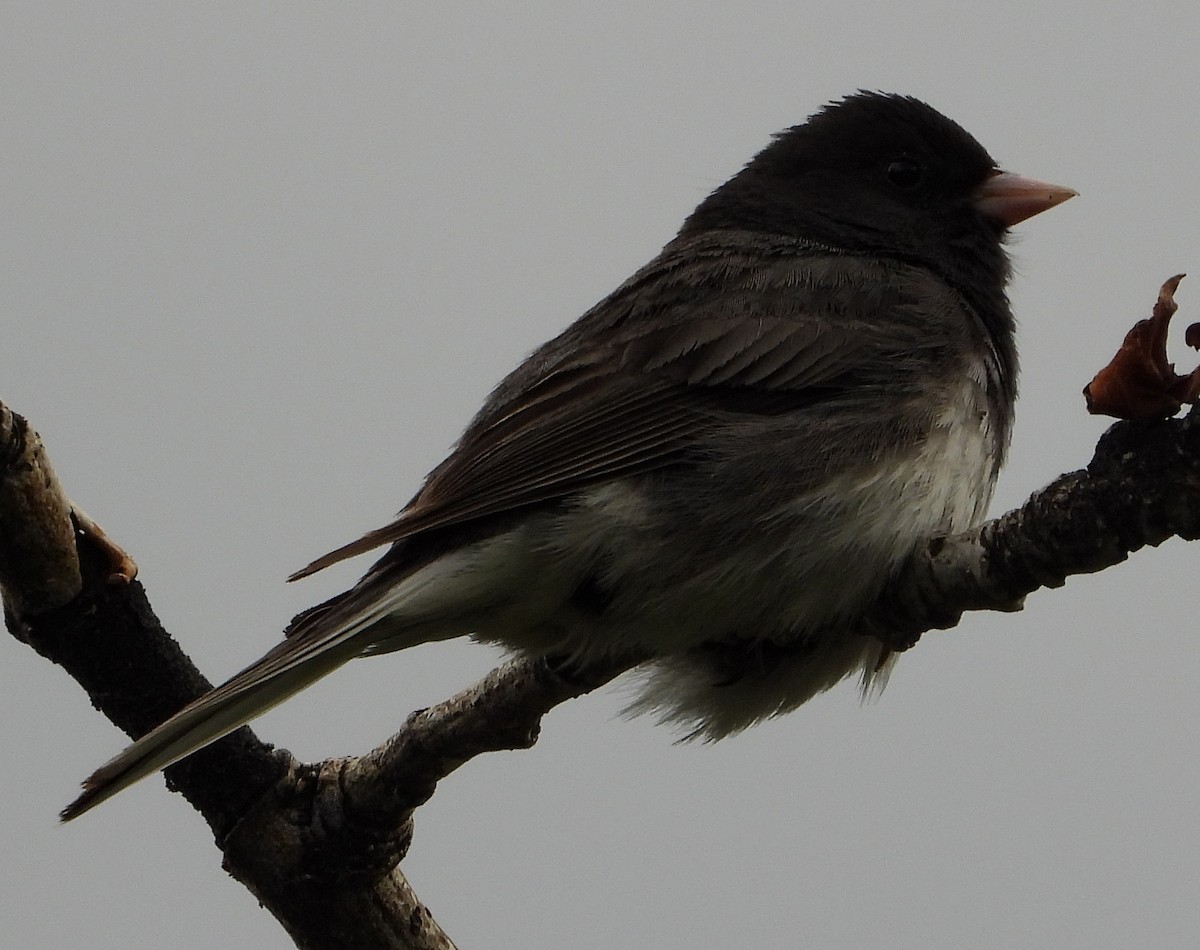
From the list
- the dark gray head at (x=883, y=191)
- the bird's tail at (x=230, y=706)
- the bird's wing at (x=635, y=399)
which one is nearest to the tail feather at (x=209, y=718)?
the bird's tail at (x=230, y=706)

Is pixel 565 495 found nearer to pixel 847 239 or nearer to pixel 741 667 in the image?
pixel 741 667

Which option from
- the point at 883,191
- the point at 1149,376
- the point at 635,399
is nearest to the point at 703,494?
the point at 635,399

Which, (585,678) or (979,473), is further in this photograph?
(979,473)

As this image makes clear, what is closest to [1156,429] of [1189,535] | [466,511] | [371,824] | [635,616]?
[1189,535]

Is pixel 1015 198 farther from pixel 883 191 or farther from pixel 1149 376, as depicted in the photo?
pixel 1149 376

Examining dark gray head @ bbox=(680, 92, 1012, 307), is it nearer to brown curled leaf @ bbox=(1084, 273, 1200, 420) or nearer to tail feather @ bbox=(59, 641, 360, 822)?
brown curled leaf @ bbox=(1084, 273, 1200, 420)

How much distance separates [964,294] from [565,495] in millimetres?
1452

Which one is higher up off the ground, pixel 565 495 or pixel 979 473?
pixel 565 495

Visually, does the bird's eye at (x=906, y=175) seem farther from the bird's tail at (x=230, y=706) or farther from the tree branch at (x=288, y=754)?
the bird's tail at (x=230, y=706)

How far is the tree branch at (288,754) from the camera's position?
9.23 feet

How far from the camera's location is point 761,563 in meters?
3.15

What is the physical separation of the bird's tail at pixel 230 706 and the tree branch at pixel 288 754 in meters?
0.34

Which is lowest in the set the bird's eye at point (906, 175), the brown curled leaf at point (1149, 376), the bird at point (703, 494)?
the brown curled leaf at point (1149, 376)

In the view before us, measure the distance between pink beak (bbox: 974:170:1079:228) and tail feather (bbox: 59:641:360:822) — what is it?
Answer: 7.80 feet
